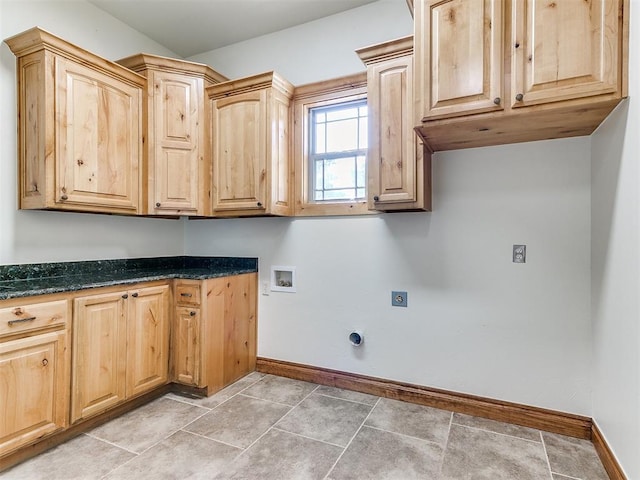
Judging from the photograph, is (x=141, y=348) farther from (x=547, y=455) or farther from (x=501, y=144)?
(x=501, y=144)

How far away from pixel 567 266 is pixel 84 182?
3.19 meters

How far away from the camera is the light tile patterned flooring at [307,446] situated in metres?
1.73

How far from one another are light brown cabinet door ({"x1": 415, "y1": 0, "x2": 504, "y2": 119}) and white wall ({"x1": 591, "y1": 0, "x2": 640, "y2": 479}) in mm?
542

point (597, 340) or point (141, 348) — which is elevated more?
point (597, 340)

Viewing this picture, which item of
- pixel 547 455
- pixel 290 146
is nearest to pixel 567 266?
pixel 547 455

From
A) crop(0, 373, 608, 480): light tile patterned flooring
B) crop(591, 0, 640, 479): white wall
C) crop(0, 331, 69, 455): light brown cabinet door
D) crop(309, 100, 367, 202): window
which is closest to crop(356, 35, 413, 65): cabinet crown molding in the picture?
crop(309, 100, 367, 202): window

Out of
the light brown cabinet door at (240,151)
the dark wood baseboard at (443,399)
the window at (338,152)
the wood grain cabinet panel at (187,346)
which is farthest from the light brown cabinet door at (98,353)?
the window at (338,152)

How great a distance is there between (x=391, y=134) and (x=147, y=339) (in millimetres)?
2246

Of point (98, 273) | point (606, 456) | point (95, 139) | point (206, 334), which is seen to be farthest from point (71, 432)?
point (606, 456)

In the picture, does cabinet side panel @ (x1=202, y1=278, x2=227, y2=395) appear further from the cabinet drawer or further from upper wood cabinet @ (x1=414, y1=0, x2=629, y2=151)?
upper wood cabinet @ (x1=414, y1=0, x2=629, y2=151)

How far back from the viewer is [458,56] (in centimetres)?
181

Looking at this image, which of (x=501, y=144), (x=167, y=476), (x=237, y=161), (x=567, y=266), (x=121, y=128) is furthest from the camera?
(x=237, y=161)

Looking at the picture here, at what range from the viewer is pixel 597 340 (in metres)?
1.95

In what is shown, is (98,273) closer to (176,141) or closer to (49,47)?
(176,141)
